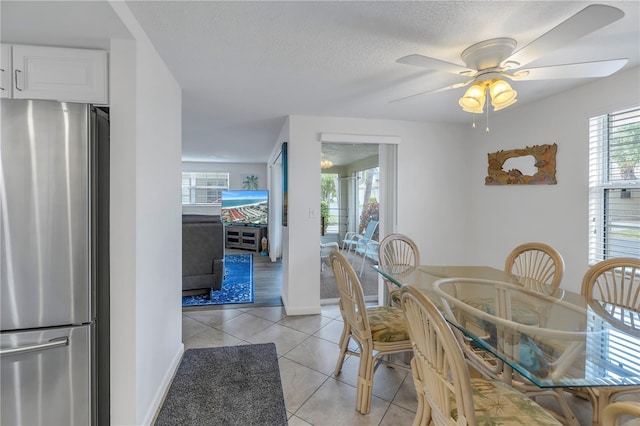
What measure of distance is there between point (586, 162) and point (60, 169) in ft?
11.9

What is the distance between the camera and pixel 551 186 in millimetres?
2756

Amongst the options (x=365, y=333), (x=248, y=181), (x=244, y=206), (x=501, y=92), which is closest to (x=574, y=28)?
A: (x=501, y=92)

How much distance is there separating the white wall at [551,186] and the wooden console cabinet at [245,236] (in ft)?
16.9

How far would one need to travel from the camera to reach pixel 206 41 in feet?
5.69

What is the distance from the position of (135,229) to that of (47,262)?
1.20 feet

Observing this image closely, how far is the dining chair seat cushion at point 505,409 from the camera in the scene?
1101mm

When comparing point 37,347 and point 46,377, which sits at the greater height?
point 37,347

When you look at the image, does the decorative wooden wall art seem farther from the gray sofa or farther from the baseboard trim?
the baseboard trim

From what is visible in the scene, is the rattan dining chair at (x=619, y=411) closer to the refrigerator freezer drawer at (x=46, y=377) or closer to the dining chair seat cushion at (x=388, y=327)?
the dining chair seat cushion at (x=388, y=327)

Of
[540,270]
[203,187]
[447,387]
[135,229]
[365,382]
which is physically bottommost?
→ [365,382]

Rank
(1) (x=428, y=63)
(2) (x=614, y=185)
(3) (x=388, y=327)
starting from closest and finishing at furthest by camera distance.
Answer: (1) (x=428, y=63)
(3) (x=388, y=327)
(2) (x=614, y=185)

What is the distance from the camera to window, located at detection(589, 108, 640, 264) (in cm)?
218

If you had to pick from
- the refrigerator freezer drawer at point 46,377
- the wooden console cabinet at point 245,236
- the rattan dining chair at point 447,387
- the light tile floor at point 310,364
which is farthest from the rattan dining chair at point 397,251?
the wooden console cabinet at point 245,236

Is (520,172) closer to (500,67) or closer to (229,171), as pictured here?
(500,67)
